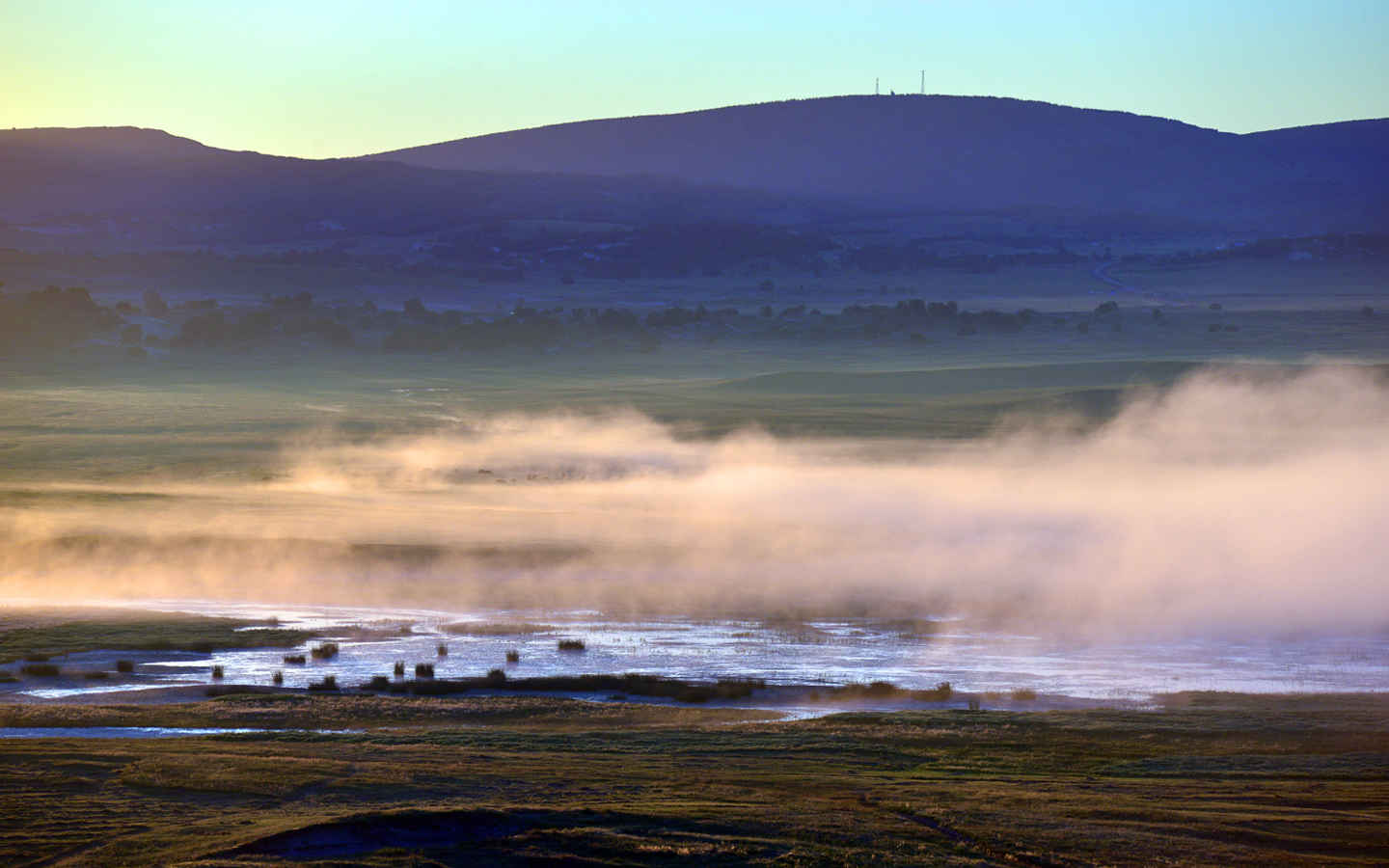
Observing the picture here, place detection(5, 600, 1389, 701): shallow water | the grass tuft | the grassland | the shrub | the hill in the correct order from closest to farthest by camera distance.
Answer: the grassland < the grass tuft < detection(5, 600, 1389, 701): shallow water < the shrub < the hill

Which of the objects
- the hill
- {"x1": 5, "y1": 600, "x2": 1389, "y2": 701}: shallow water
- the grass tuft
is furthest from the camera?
the hill

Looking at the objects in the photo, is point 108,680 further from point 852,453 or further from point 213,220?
point 213,220

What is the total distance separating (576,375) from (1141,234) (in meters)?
94.8

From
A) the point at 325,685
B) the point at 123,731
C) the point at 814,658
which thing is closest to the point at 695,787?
the point at 123,731

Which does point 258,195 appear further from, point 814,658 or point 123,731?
point 123,731

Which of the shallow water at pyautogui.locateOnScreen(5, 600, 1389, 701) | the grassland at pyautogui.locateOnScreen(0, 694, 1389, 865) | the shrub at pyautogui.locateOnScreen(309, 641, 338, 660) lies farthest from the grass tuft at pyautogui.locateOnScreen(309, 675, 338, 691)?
the shrub at pyautogui.locateOnScreen(309, 641, 338, 660)

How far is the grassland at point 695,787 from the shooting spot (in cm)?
1396

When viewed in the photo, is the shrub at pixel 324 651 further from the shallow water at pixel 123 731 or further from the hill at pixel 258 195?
the hill at pixel 258 195

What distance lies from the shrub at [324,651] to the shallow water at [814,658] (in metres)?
0.18

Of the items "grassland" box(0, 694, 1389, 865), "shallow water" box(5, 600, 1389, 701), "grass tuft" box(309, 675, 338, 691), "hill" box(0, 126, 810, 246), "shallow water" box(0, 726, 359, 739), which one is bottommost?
"grassland" box(0, 694, 1389, 865)

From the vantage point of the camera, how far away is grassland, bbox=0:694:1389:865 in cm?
1396

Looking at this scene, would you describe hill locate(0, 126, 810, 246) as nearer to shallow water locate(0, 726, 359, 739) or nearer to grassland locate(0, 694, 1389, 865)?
shallow water locate(0, 726, 359, 739)

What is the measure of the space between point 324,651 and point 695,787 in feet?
34.8

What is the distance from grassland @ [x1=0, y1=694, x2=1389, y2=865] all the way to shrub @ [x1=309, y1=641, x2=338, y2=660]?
12.7 ft
